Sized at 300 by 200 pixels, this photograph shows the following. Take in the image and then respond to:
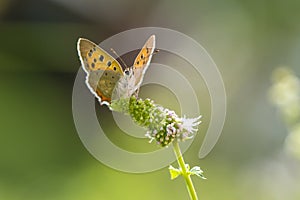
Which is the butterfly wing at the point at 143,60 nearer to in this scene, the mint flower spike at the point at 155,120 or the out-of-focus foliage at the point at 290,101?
the mint flower spike at the point at 155,120

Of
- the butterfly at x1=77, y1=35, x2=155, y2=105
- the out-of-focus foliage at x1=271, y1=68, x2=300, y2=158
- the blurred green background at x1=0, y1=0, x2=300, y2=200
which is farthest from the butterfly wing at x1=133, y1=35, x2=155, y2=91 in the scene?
the blurred green background at x1=0, y1=0, x2=300, y2=200

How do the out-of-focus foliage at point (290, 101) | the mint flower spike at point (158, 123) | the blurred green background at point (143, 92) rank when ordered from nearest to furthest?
the mint flower spike at point (158, 123)
the out-of-focus foliage at point (290, 101)
the blurred green background at point (143, 92)

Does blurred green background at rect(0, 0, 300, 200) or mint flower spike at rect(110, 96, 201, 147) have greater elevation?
blurred green background at rect(0, 0, 300, 200)

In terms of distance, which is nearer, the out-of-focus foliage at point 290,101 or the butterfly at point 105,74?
the butterfly at point 105,74

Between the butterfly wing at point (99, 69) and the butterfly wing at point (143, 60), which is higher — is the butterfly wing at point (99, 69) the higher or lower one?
the higher one

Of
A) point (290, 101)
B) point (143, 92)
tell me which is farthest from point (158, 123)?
point (143, 92)

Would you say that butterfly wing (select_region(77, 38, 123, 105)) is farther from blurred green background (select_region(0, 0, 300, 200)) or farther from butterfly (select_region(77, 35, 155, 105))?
blurred green background (select_region(0, 0, 300, 200))

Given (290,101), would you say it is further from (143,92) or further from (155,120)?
(143,92)

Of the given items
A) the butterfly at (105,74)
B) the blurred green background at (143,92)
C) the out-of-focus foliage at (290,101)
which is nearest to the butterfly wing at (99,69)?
the butterfly at (105,74)
